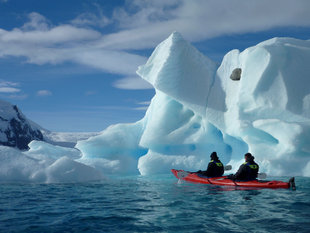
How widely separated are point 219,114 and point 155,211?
34.5 feet

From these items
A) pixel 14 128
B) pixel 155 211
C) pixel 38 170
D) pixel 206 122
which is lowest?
pixel 155 211

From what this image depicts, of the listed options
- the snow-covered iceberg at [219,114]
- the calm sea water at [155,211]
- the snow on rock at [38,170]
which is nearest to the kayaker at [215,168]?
the calm sea water at [155,211]

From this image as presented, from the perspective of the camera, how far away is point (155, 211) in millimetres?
6500

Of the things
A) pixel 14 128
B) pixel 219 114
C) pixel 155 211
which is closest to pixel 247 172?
pixel 155 211

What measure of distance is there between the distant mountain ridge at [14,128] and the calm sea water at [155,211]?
8684 cm

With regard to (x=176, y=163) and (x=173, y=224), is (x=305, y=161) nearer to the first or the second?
(x=176, y=163)

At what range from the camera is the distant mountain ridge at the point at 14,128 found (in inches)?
3482

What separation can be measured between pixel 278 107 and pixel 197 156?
186 inches

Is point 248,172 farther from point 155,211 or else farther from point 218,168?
point 155,211

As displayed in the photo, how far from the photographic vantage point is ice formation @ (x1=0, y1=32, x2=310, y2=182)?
13148 mm

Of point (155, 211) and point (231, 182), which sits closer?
point (155, 211)

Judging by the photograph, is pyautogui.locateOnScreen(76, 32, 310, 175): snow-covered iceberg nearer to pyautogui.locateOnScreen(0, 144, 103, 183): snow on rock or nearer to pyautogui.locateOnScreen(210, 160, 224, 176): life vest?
pyautogui.locateOnScreen(210, 160, 224, 176): life vest

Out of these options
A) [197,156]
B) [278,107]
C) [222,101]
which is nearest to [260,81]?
[278,107]

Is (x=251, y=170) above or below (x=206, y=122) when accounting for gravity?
below
